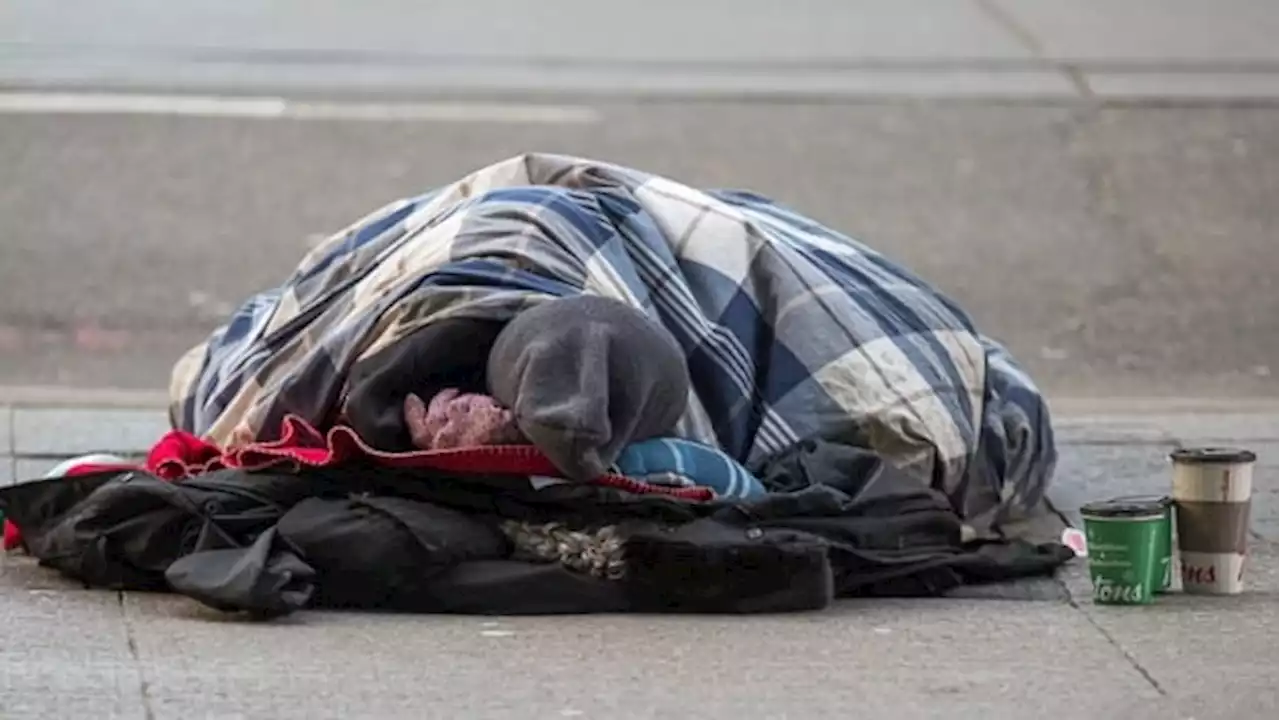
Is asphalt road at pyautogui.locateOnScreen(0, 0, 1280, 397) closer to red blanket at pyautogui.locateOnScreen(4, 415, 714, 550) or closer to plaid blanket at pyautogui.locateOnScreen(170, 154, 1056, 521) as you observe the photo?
plaid blanket at pyautogui.locateOnScreen(170, 154, 1056, 521)

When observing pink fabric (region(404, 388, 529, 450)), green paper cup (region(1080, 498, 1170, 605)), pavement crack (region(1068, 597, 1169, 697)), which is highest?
pink fabric (region(404, 388, 529, 450))

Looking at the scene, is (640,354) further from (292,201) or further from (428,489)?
(292,201)

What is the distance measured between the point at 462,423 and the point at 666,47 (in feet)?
20.5

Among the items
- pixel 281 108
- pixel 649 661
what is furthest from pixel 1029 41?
pixel 649 661

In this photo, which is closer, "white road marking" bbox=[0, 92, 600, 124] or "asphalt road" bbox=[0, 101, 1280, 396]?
"asphalt road" bbox=[0, 101, 1280, 396]

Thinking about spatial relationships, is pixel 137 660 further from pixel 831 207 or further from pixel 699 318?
pixel 831 207

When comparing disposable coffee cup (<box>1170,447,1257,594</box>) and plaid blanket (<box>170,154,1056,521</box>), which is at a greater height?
plaid blanket (<box>170,154,1056,521</box>)

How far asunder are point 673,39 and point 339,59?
4.56 feet

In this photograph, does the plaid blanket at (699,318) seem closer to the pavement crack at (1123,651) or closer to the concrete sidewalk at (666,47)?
the pavement crack at (1123,651)

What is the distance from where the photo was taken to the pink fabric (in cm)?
420

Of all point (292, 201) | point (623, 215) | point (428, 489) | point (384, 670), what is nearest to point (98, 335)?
point (292, 201)

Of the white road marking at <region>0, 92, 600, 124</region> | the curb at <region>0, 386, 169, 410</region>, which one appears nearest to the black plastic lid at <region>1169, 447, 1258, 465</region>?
the curb at <region>0, 386, 169, 410</region>

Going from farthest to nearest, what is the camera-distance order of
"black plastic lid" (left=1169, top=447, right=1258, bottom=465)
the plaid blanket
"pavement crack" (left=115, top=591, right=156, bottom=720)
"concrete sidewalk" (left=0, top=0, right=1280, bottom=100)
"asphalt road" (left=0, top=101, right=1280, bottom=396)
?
"concrete sidewalk" (left=0, top=0, right=1280, bottom=100) < "asphalt road" (left=0, top=101, right=1280, bottom=396) < the plaid blanket < "black plastic lid" (left=1169, top=447, right=1258, bottom=465) < "pavement crack" (left=115, top=591, right=156, bottom=720)

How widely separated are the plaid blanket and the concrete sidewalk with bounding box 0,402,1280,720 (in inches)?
17.1
